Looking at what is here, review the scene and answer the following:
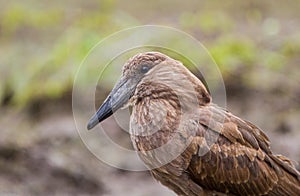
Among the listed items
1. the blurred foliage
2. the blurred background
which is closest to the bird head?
the blurred background

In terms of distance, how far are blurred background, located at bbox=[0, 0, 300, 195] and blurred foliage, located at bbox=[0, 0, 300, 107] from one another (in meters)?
0.02

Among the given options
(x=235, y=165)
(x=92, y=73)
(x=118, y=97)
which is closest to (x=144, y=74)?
(x=118, y=97)

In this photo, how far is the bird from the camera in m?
7.88

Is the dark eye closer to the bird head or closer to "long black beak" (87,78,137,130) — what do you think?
the bird head

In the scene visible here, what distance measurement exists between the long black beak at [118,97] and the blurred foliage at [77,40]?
5329mm

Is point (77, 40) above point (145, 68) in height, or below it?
below

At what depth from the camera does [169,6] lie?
17.6m

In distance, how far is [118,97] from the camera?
8016 millimetres

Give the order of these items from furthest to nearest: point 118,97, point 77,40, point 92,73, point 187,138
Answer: point 77,40 < point 92,73 < point 118,97 < point 187,138

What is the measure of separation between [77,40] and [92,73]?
1100 millimetres

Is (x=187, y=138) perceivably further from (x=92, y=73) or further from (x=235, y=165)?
(x=92, y=73)

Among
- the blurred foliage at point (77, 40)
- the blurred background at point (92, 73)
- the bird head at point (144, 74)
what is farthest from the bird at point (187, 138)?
the blurred foliage at point (77, 40)

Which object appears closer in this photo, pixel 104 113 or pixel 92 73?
pixel 104 113

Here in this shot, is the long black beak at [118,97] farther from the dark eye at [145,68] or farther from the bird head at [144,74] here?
the dark eye at [145,68]
